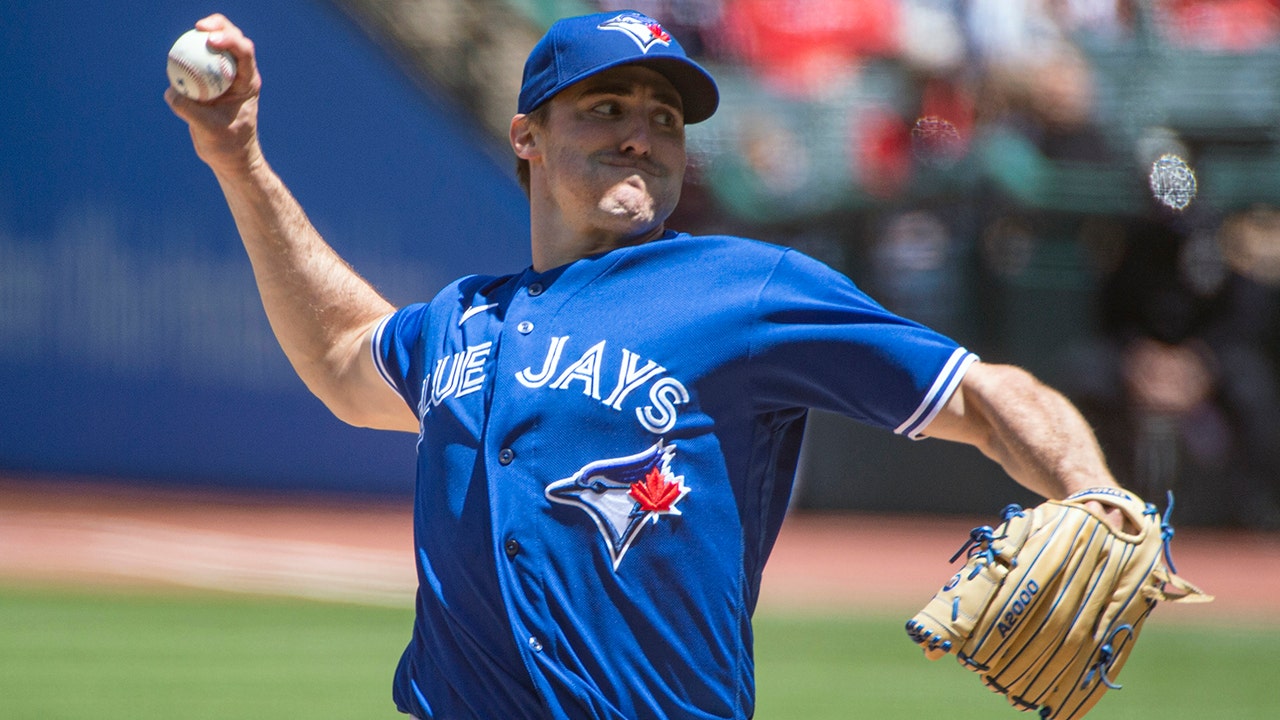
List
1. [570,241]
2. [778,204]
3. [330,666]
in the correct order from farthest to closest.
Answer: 1. [778,204]
2. [330,666]
3. [570,241]

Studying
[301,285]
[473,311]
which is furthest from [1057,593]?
[301,285]

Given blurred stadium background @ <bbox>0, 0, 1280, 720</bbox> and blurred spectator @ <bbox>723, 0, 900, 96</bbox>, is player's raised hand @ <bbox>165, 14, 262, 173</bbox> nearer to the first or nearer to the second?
blurred stadium background @ <bbox>0, 0, 1280, 720</bbox>

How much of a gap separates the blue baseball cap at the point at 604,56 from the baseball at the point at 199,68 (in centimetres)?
54

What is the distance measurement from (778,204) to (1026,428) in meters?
9.52

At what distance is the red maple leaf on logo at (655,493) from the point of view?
206 cm

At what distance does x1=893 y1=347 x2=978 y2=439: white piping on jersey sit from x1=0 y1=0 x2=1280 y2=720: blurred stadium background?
7570 mm

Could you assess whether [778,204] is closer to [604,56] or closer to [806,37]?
[806,37]

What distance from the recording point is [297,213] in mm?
2625

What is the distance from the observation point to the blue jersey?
6.69 ft

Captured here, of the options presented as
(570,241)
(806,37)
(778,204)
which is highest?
(806,37)

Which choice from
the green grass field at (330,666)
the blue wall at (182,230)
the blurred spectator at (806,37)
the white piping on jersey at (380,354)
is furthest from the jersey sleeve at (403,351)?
the blurred spectator at (806,37)

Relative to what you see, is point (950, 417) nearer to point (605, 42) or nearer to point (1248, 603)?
point (605, 42)

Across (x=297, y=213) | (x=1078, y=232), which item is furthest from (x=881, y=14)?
(x=297, y=213)

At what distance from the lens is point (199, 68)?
2461 mm
